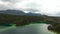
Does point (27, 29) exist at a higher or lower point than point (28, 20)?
lower

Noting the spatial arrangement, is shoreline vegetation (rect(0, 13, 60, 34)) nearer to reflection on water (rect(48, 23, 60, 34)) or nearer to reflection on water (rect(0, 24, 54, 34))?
reflection on water (rect(48, 23, 60, 34))

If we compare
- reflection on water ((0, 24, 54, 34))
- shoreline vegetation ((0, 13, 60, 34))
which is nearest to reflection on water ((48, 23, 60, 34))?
shoreline vegetation ((0, 13, 60, 34))

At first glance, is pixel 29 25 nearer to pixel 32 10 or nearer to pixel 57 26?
pixel 32 10

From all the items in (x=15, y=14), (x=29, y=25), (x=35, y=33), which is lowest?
(x=35, y=33)

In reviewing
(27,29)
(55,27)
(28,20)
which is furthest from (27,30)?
(55,27)

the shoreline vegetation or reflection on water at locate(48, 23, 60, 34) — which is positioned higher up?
the shoreline vegetation

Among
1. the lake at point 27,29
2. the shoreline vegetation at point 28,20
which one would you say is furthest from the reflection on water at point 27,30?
the shoreline vegetation at point 28,20

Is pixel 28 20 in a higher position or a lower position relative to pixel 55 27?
higher

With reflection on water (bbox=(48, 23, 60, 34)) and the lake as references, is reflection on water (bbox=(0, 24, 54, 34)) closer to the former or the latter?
the lake

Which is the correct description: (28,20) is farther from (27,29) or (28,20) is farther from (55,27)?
(55,27)

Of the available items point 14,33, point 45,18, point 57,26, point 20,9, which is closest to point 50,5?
point 45,18

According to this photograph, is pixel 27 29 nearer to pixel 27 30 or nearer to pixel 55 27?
pixel 27 30
